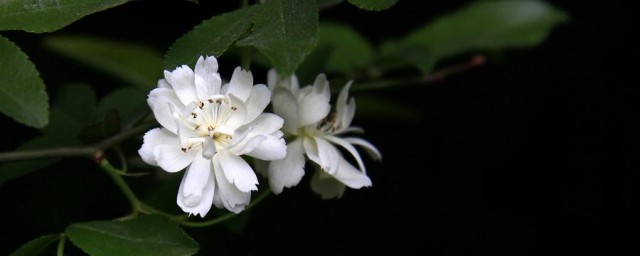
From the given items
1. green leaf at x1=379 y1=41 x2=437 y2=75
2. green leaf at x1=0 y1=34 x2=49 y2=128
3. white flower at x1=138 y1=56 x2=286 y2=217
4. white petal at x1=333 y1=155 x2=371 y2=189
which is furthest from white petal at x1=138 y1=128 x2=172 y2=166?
green leaf at x1=379 y1=41 x2=437 y2=75

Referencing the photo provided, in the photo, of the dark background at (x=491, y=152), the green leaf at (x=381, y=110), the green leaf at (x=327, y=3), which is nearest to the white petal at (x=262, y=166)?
the green leaf at (x=327, y=3)

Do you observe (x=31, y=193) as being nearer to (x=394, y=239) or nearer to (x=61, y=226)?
(x=61, y=226)

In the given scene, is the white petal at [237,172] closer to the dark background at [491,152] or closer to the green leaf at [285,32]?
the green leaf at [285,32]

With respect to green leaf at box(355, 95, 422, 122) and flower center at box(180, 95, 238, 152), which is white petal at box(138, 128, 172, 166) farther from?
green leaf at box(355, 95, 422, 122)

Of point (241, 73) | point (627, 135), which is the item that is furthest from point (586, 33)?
point (241, 73)

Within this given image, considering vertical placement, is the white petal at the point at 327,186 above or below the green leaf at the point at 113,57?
below

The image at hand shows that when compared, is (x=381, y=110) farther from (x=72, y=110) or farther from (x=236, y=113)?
(x=236, y=113)

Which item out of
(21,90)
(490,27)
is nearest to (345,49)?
(490,27)
